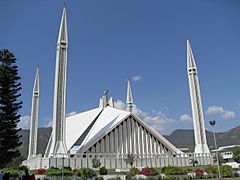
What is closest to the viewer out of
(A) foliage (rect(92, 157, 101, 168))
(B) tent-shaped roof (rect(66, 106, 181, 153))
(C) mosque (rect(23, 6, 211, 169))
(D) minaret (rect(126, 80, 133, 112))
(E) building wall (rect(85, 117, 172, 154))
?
(A) foliage (rect(92, 157, 101, 168))

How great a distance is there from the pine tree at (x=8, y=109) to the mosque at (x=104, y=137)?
5.44m

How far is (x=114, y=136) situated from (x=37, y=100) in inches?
617

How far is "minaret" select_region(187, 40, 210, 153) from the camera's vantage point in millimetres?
34034

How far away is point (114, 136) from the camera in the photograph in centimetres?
3381

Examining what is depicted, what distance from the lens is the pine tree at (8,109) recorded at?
1945 cm

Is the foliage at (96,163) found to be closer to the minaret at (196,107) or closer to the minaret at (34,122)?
the minaret at (196,107)

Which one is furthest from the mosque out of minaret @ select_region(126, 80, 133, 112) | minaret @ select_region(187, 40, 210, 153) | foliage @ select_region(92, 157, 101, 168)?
minaret @ select_region(126, 80, 133, 112)

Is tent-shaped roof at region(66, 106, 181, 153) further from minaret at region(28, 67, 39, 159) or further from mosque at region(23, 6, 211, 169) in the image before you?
minaret at region(28, 67, 39, 159)

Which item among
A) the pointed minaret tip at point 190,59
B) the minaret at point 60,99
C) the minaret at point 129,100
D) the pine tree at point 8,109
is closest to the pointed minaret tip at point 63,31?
the minaret at point 60,99

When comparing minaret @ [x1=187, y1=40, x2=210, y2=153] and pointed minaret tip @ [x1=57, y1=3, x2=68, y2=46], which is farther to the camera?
minaret @ [x1=187, y1=40, x2=210, y2=153]

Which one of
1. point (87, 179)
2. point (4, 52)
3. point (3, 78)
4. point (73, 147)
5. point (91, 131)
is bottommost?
point (87, 179)

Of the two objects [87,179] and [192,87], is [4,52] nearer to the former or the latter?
[87,179]

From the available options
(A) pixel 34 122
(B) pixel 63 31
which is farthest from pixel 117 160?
(B) pixel 63 31

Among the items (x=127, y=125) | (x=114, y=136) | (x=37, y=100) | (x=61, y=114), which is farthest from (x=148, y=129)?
(x=37, y=100)
